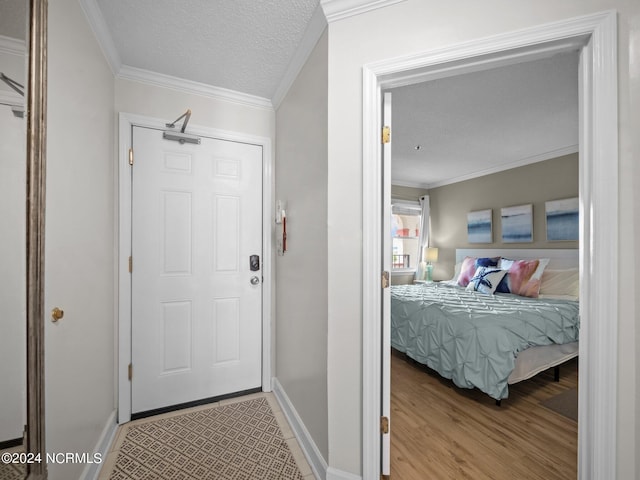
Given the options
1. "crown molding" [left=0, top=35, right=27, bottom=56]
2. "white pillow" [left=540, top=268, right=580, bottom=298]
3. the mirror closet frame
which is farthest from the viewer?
"white pillow" [left=540, top=268, right=580, bottom=298]

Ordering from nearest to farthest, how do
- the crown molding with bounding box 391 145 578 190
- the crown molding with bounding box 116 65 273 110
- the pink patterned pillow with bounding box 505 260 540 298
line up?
the crown molding with bounding box 116 65 273 110 < the pink patterned pillow with bounding box 505 260 540 298 < the crown molding with bounding box 391 145 578 190

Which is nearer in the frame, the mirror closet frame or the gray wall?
the mirror closet frame

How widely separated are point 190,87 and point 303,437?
262 cm

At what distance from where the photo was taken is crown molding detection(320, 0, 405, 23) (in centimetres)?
137

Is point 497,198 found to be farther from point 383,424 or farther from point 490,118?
point 383,424

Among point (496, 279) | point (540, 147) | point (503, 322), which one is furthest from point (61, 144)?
point (540, 147)

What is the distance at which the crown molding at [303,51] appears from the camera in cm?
153

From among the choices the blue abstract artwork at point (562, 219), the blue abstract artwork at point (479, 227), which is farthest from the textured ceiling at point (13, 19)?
the blue abstract artwork at point (479, 227)

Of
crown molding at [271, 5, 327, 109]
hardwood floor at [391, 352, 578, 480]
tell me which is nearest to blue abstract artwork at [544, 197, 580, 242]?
hardwood floor at [391, 352, 578, 480]

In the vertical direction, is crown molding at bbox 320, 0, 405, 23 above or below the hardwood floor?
above

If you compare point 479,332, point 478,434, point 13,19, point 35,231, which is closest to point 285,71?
point 13,19

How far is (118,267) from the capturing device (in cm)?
197

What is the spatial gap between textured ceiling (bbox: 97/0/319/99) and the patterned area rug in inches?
99.4

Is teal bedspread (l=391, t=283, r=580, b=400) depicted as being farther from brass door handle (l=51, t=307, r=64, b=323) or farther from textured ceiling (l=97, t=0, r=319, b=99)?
brass door handle (l=51, t=307, r=64, b=323)
